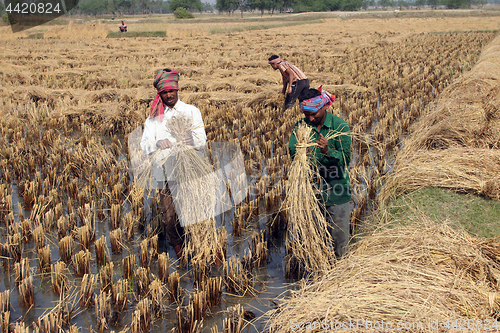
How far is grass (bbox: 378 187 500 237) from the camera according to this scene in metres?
3.20

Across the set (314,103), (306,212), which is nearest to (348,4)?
(314,103)

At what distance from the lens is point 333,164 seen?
285 centimetres

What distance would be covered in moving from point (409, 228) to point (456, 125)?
2.51 metres

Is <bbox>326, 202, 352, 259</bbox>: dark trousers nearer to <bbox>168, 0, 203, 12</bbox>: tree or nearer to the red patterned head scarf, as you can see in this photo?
the red patterned head scarf

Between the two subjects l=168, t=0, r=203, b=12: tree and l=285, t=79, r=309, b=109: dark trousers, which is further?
l=168, t=0, r=203, b=12: tree

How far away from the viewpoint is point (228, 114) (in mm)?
7410

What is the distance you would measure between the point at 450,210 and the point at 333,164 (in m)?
1.35

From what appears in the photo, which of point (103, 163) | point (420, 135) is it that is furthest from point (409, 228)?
point (103, 163)

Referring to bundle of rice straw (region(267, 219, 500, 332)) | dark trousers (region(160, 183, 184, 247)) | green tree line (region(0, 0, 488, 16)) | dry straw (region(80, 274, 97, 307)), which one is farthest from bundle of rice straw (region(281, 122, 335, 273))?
green tree line (region(0, 0, 488, 16))

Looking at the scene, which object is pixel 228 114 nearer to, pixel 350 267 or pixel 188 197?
pixel 188 197

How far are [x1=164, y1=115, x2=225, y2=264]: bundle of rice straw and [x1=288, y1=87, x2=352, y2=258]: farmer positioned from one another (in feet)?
2.51

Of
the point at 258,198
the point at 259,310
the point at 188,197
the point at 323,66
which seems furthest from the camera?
the point at 323,66

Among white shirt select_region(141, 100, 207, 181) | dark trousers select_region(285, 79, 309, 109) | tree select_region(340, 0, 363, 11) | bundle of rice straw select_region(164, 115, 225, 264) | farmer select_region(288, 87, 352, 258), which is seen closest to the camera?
farmer select_region(288, 87, 352, 258)

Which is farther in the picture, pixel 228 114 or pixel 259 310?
pixel 228 114
